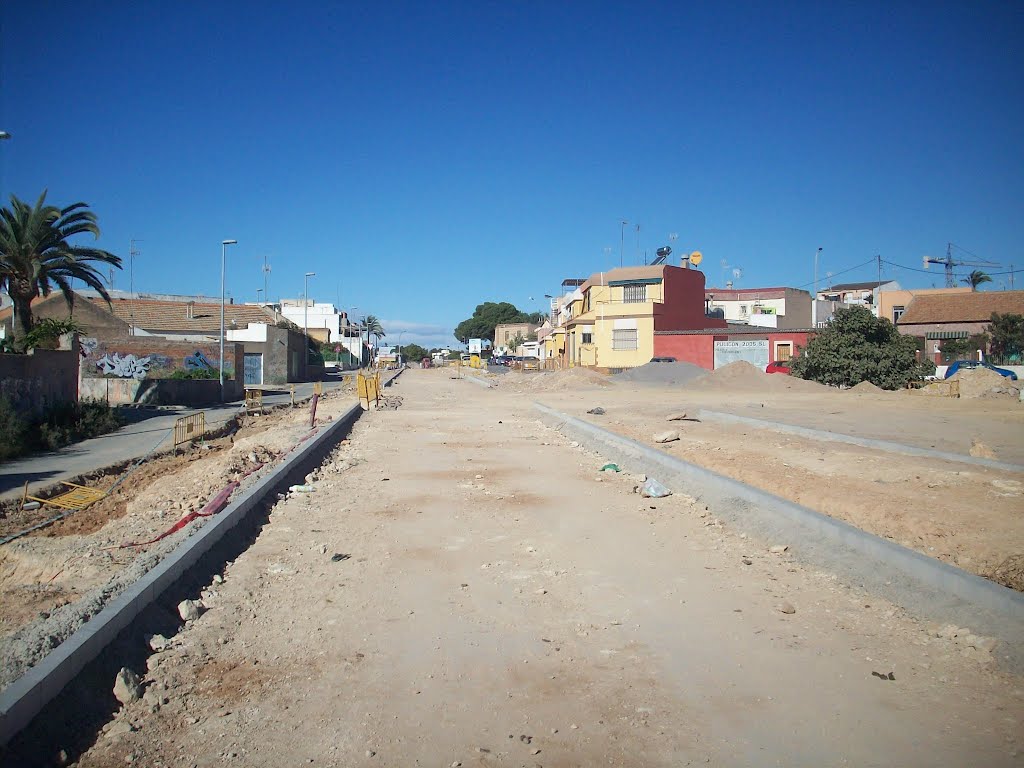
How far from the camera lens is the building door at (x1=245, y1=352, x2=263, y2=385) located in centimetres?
5781

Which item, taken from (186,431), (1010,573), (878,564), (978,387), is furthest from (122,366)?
(1010,573)

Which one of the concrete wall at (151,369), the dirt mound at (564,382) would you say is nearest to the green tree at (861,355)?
the dirt mound at (564,382)

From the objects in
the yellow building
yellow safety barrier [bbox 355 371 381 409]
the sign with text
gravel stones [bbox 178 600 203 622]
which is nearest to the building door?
the yellow building

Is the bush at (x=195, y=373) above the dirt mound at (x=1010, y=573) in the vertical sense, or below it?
above

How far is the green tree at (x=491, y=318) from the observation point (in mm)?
183125

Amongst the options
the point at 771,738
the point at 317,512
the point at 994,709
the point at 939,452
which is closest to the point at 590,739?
the point at 771,738

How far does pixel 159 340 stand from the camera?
48.2m

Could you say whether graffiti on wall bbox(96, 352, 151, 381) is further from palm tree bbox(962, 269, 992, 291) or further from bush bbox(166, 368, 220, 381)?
palm tree bbox(962, 269, 992, 291)

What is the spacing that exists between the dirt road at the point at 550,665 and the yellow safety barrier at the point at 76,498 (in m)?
6.65

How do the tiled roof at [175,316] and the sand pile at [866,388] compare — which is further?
the tiled roof at [175,316]

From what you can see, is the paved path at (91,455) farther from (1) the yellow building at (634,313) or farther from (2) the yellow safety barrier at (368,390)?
(1) the yellow building at (634,313)

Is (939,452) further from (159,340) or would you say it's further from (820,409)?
(159,340)

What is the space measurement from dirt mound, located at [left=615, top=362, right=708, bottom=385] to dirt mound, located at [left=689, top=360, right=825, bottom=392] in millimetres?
2770

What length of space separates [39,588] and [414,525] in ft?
11.8
